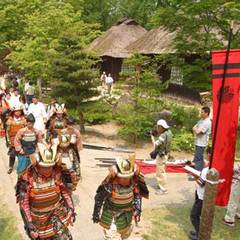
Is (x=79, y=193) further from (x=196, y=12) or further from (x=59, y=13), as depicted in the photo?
(x=59, y=13)

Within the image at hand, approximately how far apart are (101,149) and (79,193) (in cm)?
438

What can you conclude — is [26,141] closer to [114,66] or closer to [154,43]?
[154,43]

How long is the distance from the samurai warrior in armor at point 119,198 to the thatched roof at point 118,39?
85.6ft

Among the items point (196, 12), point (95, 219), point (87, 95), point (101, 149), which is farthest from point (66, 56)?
point (95, 219)

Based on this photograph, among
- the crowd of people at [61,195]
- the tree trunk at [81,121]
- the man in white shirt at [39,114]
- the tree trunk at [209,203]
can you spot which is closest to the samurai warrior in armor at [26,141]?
the crowd of people at [61,195]

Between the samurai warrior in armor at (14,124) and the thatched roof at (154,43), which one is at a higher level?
the thatched roof at (154,43)

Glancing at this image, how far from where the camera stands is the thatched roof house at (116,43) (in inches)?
1267

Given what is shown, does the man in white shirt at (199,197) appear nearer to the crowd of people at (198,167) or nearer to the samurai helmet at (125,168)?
the crowd of people at (198,167)

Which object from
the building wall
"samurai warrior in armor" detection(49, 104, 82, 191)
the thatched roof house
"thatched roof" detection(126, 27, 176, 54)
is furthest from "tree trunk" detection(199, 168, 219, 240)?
the building wall

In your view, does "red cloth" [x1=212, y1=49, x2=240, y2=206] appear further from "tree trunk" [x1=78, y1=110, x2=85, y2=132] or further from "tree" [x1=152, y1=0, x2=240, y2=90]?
"tree trunk" [x1=78, y1=110, x2=85, y2=132]

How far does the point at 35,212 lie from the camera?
5207 mm

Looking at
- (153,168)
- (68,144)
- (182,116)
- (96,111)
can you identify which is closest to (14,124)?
(68,144)

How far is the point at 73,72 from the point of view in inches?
592

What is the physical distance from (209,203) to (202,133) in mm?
4035
